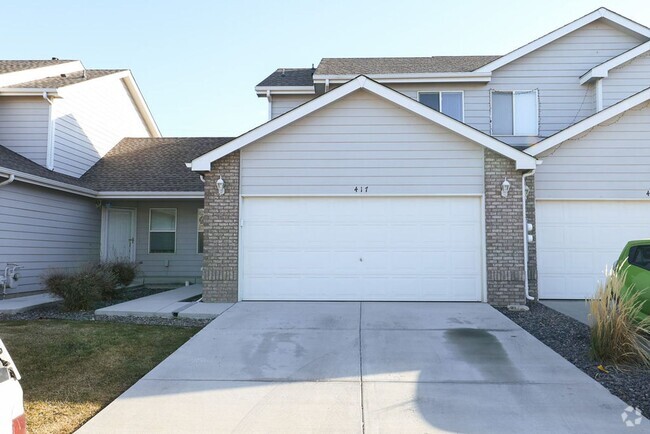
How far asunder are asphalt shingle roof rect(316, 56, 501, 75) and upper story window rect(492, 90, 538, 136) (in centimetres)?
A: 133

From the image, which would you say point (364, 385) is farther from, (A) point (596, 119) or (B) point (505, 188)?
(A) point (596, 119)

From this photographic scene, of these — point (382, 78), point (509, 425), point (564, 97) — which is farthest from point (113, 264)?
point (564, 97)

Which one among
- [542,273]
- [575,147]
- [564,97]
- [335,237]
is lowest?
[542,273]

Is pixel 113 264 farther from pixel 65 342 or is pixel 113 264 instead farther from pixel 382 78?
pixel 382 78

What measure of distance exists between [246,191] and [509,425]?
719 centimetres

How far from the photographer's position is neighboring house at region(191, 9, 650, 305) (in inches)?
384

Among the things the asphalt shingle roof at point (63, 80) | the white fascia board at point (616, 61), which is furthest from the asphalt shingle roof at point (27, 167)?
the white fascia board at point (616, 61)

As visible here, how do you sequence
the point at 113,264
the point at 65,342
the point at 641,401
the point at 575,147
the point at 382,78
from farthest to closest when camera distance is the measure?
the point at 382,78 < the point at 113,264 < the point at 575,147 < the point at 65,342 < the point at 641,401

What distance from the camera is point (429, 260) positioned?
9883 millimetres

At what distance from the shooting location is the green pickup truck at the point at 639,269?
706cm

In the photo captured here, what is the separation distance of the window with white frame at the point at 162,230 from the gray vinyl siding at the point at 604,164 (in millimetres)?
10918

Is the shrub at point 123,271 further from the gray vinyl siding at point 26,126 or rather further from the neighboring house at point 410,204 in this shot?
the gray vinyl siding at point 26,126

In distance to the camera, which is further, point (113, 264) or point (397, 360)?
point (113, 264)

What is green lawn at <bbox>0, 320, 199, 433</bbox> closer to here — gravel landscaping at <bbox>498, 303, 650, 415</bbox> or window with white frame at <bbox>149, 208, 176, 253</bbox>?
gravel landscaping at <bbox>498, 303, 650, 415</bbox>
